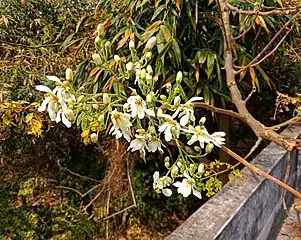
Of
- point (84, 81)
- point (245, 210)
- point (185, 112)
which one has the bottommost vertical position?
point (245, 210)

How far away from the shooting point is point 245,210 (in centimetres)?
186

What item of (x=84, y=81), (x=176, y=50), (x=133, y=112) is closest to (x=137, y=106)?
(x=133, y=112)

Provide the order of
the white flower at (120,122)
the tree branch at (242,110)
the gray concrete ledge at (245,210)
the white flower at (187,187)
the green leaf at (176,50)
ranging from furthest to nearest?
1. the green leaf at (176,50)
2. the gray concrete ledge at (245,210)
3. the tree branch at (242,110)
4. the white flower at (187,187)
5. the white flower at (120,122)

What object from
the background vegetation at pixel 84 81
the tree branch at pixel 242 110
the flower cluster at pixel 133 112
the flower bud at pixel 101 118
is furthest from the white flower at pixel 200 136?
the background vegetation at pixel 84 81

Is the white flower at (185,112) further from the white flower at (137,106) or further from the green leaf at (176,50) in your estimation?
the green leaf at (176,50)

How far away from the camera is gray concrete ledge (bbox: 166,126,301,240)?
5.15 feet

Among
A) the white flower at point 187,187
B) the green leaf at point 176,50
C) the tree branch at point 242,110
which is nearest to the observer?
the white flower at point 187,187

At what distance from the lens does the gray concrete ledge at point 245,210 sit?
1.57 metres

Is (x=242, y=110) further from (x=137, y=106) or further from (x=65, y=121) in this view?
(x=65, y=121)

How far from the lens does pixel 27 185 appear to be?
3318 millimetres

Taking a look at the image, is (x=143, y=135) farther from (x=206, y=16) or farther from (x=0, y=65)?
(x=0, y=65)

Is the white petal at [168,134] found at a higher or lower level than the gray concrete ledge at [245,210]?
higher

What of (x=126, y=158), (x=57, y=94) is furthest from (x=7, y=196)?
(x=57, y=94)

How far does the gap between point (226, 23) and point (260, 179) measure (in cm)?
87
